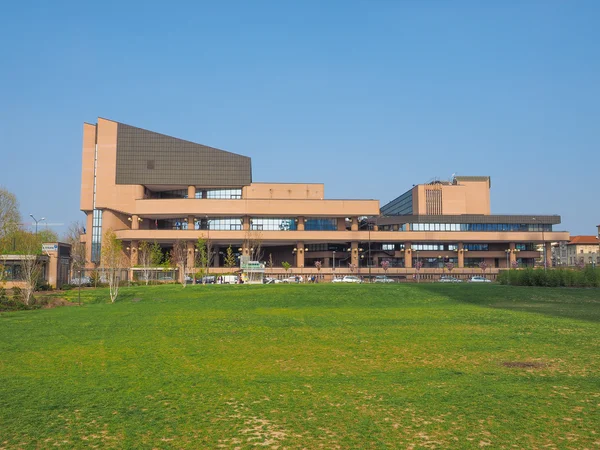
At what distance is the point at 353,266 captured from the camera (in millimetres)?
98000

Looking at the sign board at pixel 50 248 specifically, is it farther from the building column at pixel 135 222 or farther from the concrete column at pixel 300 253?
the concrete column at pixel 300 253

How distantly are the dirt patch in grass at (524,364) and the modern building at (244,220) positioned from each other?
80775 mm

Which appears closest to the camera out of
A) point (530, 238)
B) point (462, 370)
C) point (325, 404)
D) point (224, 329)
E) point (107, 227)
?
point (325, 404)

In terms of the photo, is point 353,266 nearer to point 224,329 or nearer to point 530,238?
point 530,238

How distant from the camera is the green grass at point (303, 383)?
877 cm

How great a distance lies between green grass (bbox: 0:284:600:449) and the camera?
8.77 meters

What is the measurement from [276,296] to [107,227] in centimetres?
6592

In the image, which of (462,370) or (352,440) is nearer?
(352,440)

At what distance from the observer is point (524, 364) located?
47.1ft

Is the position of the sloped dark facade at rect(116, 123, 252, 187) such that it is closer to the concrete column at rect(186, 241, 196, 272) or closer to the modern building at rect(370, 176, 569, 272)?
the concrete column at rect(186, 241, 196, 272)

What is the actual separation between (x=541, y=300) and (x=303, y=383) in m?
29.2

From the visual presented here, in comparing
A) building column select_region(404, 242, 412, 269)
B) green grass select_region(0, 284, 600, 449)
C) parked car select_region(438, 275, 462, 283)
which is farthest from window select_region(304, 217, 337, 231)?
green grass select_region(0, 284, 600, 449)

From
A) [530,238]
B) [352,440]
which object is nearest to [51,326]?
[352,440]

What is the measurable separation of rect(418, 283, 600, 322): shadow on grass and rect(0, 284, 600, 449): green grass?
3.44 meters
